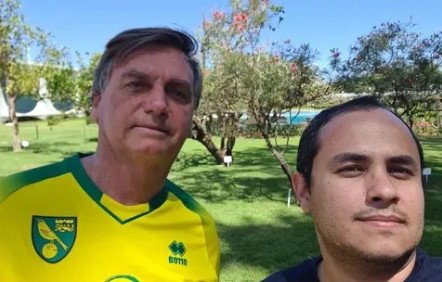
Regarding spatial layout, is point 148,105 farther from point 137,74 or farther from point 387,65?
point 387,65

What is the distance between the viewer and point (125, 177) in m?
2.03

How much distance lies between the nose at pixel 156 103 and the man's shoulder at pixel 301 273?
68 cm

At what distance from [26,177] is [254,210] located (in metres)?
7.37

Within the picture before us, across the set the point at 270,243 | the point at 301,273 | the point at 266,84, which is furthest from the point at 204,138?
the point at 301,273

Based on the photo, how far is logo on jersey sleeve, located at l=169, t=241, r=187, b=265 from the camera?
2039 mm

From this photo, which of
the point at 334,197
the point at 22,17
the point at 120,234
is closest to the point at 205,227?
the point at 120,234

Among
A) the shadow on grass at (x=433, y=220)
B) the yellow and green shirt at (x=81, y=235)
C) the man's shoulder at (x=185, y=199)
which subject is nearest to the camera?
the yellow and green shirt at (x=81, y=235)

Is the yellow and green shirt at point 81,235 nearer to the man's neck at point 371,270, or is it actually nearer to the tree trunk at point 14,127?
the man's neck at point 371,270

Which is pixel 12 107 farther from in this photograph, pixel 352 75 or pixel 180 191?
pixel 180 191

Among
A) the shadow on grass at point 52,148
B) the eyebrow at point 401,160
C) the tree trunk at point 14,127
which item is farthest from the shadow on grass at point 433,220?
the tree trunk at point 14,127

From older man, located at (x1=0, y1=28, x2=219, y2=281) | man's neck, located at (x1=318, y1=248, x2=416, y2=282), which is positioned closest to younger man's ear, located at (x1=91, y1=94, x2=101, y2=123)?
older man, located at (x1=0, y1=28, x2=219, y2=281)

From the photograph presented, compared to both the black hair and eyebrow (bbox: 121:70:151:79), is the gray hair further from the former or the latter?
the black hair

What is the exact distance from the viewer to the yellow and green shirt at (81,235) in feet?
6.12

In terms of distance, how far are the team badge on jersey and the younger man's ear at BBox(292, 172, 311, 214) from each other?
2.62ft
